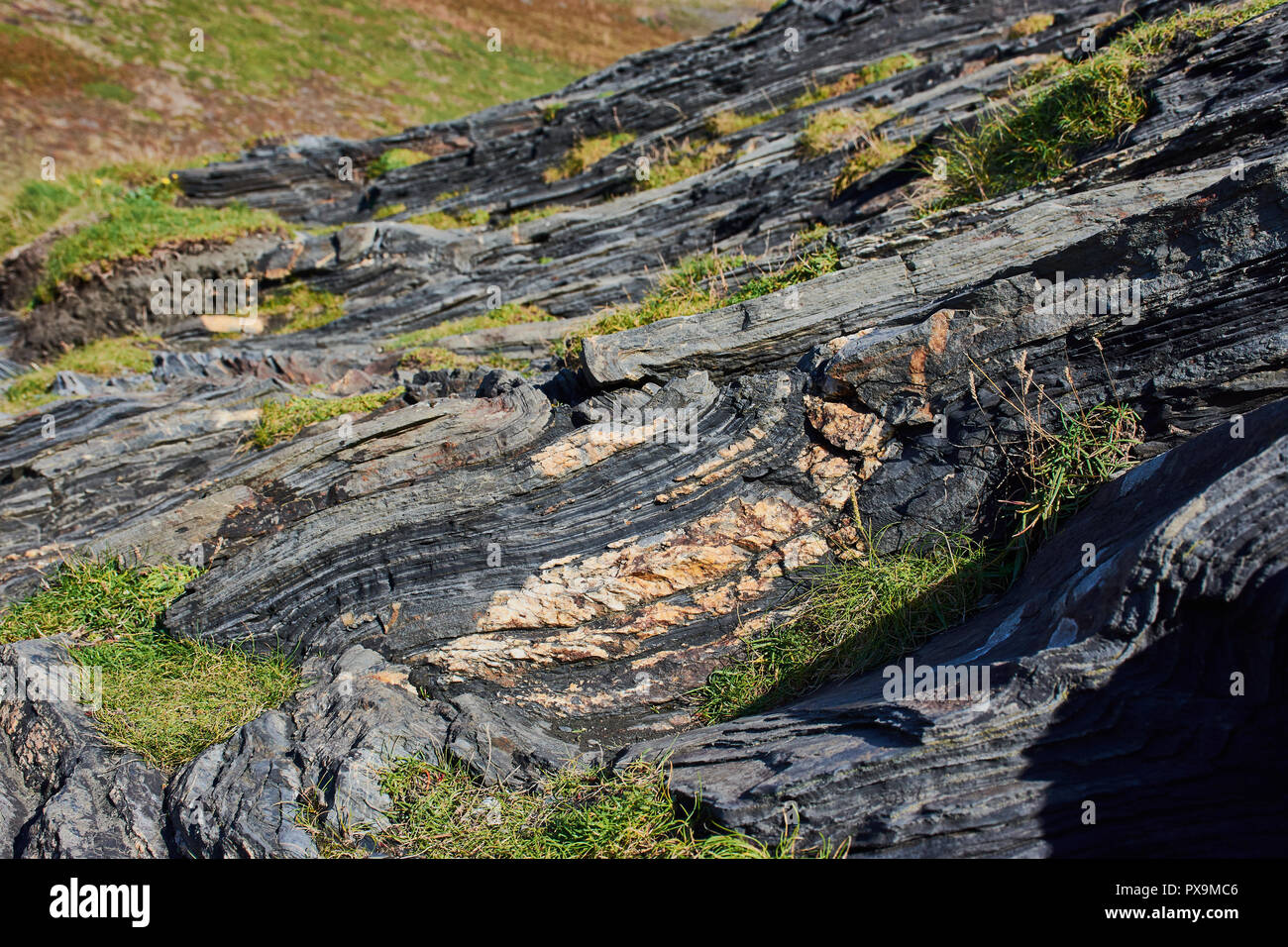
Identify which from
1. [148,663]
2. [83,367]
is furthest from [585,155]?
[148,663]

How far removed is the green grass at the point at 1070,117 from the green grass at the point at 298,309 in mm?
9443

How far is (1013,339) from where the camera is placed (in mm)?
5305

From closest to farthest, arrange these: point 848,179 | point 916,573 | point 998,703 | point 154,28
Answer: point 998,703 → point 916,573 → point 848,179 → point 154,28

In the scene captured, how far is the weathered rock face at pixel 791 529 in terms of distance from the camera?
3.19m

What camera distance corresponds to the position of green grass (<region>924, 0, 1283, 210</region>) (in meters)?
7.46

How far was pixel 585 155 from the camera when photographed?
1555 cm

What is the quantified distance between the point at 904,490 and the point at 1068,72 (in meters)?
6.25

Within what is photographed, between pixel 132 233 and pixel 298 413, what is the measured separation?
30.2 feet

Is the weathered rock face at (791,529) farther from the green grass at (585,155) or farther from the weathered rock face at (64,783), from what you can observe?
the green grass at (585,155)

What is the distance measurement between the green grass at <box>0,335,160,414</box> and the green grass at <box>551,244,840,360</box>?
6615 millimetres

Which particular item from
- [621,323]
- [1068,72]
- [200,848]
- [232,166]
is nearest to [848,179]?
A: [1068,72]

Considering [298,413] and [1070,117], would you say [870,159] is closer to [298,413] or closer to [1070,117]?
[1070,117]

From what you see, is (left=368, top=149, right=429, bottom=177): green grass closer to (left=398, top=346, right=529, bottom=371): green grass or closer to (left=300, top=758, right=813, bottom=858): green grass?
(left=398, top=346, right=529, bottom=371): green grass

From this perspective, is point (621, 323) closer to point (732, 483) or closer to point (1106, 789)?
point (732, 483)
